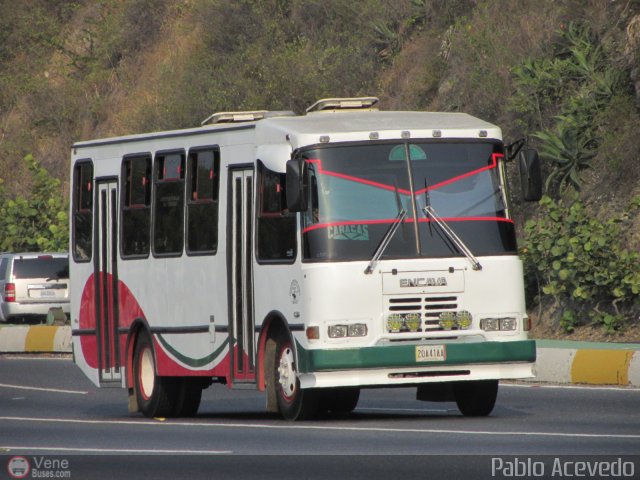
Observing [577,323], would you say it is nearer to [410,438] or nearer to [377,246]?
[377,246]

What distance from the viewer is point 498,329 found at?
15.3 m

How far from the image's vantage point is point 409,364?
588 inches

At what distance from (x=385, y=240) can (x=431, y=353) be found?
3.46ft

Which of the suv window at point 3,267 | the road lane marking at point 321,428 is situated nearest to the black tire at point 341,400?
the road lane marking at point 321,428

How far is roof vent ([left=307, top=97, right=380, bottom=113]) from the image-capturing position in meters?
17.3

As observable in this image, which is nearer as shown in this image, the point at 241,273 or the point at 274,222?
the point at 274,222

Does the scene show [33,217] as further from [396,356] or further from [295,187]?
[396,356]

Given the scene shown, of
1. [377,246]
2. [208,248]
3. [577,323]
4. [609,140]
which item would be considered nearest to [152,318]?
[208,248]

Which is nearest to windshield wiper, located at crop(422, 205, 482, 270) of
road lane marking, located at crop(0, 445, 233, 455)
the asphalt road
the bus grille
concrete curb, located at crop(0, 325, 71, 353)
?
the bus grille

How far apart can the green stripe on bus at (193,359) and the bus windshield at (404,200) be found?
1.86 m

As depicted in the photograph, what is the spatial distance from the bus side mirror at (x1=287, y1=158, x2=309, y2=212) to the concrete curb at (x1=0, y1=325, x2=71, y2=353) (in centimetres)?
1557

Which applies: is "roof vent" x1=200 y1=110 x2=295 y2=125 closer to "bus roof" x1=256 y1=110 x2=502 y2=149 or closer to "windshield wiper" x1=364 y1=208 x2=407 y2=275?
"bus roof" x1=256 y1=110 x2=502 y2=149
